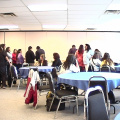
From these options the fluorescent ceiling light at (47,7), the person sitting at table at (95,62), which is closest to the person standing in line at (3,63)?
the fluorescent ceiling light at (47,7)

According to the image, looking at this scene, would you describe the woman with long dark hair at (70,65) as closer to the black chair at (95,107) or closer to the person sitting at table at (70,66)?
the person sitting at table at (70,66)

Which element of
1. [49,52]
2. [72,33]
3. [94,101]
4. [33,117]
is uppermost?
[72,33]

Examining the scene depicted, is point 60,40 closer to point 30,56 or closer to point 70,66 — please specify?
point 30,56

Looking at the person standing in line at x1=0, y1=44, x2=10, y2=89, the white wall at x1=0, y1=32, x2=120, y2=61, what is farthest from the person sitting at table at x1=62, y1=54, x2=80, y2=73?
the white wall at x1=0, y1=32, x2=120, y2=61

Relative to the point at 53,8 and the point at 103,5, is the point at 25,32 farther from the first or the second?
the point at 103,5

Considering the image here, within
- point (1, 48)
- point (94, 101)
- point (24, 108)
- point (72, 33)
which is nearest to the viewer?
point (94, 101)

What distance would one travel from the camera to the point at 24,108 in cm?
439

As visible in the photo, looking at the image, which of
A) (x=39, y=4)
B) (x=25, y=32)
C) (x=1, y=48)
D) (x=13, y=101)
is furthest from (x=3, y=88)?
(x=25, y=32)

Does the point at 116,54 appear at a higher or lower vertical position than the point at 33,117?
higher

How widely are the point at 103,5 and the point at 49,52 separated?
21.1 ft

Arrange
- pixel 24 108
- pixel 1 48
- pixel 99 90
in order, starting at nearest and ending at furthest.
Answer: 1. pixel 99 90
2. pixel 24 108
3. pixel 1 48

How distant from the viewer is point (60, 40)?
11.3 m

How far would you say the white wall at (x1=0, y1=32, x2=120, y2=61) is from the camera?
1133 centimetres

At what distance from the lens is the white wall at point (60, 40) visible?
446 inches
